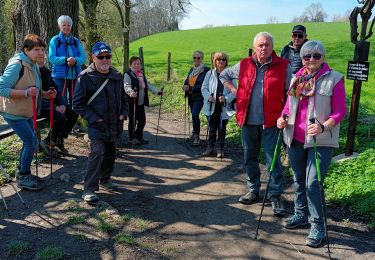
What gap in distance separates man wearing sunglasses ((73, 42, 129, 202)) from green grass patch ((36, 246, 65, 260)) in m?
1.23

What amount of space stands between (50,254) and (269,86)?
333cm

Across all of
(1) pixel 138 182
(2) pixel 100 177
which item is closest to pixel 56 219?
(2) pixel 100 177

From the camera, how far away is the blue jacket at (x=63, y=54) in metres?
7.14

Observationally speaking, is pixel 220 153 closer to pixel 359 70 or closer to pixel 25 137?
pixel 359 70

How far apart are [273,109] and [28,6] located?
581cm

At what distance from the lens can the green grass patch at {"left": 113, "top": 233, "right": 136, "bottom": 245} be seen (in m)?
4.32

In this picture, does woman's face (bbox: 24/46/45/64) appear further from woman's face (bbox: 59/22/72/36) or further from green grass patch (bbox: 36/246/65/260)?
green grass patch (bbox: 36/246/65/260)

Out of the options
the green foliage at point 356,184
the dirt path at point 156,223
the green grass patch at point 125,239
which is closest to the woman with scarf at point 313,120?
the dirt path at point 156,223

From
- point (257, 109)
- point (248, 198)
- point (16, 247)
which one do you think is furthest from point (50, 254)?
point (257, 109)

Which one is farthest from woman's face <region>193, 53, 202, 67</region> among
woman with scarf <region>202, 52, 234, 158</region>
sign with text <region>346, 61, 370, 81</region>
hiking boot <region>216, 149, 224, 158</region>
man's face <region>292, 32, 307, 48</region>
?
sign with text <region>346, 61, 370, 81</region>

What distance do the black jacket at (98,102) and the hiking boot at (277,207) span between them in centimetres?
251

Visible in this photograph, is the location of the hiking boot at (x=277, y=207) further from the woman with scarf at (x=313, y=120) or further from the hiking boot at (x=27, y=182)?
the hiking boot at (x=27, y=182)

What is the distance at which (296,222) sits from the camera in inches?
189

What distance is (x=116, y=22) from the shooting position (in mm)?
22219
